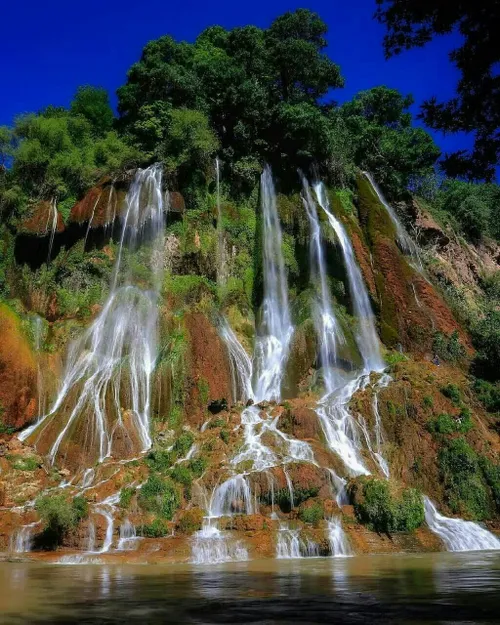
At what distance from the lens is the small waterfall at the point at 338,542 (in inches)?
638

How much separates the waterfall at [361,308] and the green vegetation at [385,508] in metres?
11.7

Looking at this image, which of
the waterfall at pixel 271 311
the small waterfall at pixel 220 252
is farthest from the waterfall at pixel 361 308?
the small waterfall at pixel 220 252

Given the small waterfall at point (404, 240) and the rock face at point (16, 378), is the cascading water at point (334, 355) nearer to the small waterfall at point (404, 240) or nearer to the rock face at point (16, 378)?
the small waterfall at point (404, 240)

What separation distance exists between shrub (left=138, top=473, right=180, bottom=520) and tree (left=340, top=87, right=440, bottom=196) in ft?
104

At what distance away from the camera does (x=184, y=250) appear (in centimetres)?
3500

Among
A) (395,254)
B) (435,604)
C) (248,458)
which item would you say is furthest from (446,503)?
(395,254)

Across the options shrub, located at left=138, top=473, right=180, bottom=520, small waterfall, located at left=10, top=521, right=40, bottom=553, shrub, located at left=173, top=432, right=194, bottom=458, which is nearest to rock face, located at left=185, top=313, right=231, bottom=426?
shrub, located at left=173, top=432, right=194, bottom=458

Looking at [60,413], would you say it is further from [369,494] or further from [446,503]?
[446,503]

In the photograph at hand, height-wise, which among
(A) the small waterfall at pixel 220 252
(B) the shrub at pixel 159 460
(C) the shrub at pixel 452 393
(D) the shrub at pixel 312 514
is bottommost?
(D) the shrub at pixel 312 514

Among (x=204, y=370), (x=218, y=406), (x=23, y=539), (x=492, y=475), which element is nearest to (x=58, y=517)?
(x=23, y=539)

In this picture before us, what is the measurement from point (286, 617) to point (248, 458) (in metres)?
15.1

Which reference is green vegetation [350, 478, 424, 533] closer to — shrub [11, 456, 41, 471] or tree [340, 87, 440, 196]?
shrub [11, 456, 41, 471]

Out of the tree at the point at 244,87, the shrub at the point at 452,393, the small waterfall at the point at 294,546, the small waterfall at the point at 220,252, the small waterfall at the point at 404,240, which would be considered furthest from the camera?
the tree at the point at 244,87

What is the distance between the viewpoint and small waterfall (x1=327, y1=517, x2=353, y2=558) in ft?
53.2
